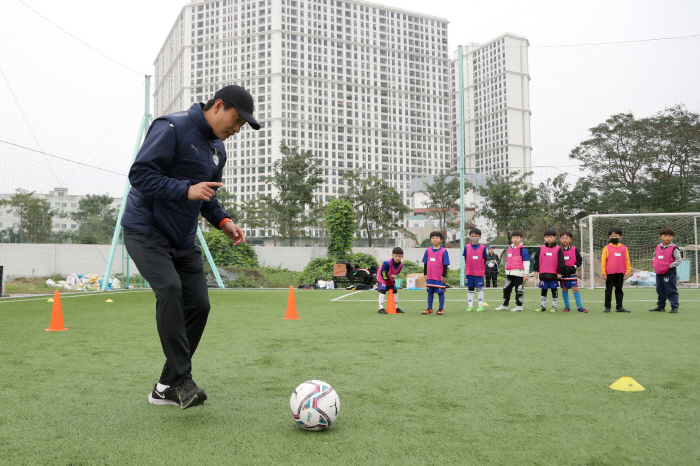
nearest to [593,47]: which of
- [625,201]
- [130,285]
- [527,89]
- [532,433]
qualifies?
[527,89]

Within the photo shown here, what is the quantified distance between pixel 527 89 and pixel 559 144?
95.0 inches

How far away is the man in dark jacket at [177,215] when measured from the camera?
265 centimetres

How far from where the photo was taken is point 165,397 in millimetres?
2885

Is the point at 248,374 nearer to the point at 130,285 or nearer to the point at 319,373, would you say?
the point at 319,373

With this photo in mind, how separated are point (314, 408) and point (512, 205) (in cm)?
1800

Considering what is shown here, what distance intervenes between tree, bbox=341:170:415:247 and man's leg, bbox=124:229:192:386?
18416 millimetres

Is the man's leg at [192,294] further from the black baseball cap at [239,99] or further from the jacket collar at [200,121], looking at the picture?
the black baseball cap at [239,99]

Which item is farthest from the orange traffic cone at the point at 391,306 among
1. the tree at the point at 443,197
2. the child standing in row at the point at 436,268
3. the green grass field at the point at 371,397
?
the tree at the point at 443,197

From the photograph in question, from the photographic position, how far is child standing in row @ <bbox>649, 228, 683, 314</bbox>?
8.62 meters

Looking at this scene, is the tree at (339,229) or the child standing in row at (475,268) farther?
the tree at (339,229)

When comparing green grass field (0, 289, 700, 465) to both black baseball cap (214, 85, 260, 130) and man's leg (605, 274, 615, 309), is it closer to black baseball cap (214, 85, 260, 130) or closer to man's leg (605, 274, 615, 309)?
black baseball cap (214, 85, 260, 130)

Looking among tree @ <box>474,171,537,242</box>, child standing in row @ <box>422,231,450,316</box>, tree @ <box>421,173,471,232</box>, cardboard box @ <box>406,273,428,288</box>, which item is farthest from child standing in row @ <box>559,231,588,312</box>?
tree @ <box>421,173,471,232</box>

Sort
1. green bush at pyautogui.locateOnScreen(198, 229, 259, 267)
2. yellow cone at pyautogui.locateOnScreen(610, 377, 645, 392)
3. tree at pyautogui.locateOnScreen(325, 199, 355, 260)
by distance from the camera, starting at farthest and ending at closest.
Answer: tree at pyautogui.locateOnScreen(325, 199, 355, 260)
green bush at pyautogui.locateOnScreen(198, 229, 259, 267)
yellow cone at pyautogui.locateOnScreen(610, 377, 645, 392)

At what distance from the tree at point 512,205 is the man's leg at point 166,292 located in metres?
16.3
